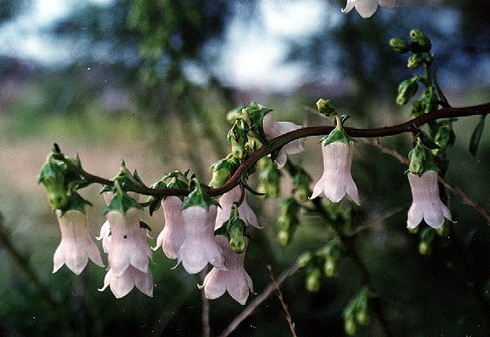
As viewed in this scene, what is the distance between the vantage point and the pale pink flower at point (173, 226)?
0.73 meters

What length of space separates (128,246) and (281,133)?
0.20m

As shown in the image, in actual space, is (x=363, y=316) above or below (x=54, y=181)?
below

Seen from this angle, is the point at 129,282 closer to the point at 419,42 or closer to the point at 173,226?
the point at 173,226

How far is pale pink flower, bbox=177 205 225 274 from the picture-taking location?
652 mm

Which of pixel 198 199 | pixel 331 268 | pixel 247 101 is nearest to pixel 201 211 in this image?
pixel 198 199

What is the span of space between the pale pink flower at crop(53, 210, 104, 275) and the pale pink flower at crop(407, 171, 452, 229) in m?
0.34

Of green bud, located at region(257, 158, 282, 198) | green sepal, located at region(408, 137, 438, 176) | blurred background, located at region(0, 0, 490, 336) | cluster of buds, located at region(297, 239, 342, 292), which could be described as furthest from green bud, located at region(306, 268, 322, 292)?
green sepal, located at region(408, 137, 438, 176)

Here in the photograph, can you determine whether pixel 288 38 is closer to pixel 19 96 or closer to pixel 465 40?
pixel 465 40

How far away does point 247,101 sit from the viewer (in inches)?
85.4

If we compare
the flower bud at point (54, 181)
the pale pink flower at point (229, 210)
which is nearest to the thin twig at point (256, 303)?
the pale pink flower at point (229, 210)

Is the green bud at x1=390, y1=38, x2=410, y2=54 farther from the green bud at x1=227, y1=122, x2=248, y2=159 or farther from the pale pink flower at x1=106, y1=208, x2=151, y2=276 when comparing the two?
the pale pink flower at x1=106, y1=208, x2=151, y2=276

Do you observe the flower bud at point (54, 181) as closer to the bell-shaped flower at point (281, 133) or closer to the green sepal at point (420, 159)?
the bell-shaped flower at point (281, 133)

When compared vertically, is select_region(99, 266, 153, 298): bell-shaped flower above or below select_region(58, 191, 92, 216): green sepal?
below

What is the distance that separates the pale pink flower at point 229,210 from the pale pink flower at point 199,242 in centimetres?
7
